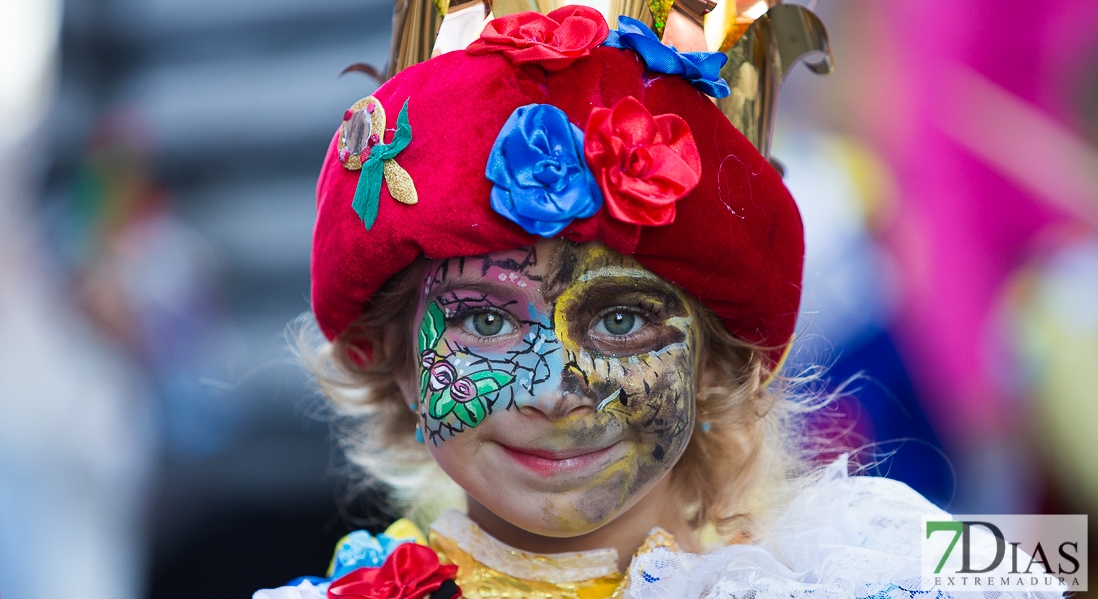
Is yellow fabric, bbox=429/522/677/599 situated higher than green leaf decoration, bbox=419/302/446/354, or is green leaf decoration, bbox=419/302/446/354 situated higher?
green leaf decoration, bbox=419/302/446/354

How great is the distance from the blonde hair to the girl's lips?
301mm

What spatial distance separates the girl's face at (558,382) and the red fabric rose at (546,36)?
0.28 meters

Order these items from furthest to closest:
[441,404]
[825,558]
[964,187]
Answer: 1. [964,187]
2. [825,558]
3. [441,404]

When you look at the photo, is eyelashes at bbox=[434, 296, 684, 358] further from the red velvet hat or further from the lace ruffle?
the lace ruffle

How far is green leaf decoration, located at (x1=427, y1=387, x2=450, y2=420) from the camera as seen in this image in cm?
154

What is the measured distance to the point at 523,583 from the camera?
5.47ft

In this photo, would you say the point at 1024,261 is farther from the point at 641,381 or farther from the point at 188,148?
the point at 188,148

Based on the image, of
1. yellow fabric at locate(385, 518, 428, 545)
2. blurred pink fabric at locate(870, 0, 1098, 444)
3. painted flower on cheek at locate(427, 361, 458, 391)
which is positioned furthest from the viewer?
blurred pink fabric at locate(870, 0, 1098, 444)

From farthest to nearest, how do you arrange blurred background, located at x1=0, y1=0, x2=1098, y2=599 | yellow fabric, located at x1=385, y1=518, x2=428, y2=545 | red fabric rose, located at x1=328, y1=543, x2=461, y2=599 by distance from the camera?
1. blurred background, located at x1=0, y1=0, x2=1098, y2=599
2. yellow fabric, located at x1=385, y1=518, x2=428, y2=545
3. red fabric rose, located at x1=328, y1=543, x2=461, y2=599

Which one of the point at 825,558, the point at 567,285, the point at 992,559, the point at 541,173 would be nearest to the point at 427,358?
the point at 567,285

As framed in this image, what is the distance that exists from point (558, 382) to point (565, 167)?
12.4 inches

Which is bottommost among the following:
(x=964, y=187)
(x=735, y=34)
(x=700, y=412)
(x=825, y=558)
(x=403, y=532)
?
(x=964, y=187)

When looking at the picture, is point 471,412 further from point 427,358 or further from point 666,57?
point 666,57

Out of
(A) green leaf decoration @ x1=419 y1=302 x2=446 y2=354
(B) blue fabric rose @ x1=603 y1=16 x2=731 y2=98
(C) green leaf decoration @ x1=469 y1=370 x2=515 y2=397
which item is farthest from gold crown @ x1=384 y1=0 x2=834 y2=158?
(C) green leaf decoration @ x1=469 y1=370 x2=515 y2=397
